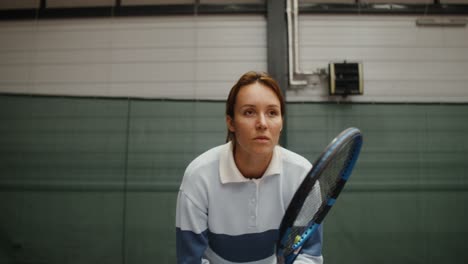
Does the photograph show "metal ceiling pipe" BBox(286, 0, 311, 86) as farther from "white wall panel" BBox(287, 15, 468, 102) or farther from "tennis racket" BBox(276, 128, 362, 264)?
"tennis racket" BBox(276, 128, 362, 264)

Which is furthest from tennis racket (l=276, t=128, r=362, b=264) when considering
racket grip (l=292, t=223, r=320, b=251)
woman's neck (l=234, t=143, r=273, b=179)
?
woman's neck (l=234, t=143, r=273, b=179)

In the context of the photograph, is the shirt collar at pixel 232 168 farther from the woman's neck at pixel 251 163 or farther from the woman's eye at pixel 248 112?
the woman's eye at pixel 248 112

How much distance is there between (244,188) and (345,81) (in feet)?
10.2

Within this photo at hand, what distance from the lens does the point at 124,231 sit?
10.9 feet

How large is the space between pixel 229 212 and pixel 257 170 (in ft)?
0.73

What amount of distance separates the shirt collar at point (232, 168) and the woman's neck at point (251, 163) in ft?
0.09

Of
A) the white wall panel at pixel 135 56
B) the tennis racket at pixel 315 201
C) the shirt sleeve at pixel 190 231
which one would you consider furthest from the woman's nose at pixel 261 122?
the white wall panel at pixel 135 56

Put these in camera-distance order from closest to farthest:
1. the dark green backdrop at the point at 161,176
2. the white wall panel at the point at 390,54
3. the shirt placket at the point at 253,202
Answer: the shirt placket at the point at 253,202, the dark green backdrop at the point at 161,176, the white wall panel at the point at 390,54

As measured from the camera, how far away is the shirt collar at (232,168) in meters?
1.30

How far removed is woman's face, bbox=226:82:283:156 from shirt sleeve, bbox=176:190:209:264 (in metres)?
0.35

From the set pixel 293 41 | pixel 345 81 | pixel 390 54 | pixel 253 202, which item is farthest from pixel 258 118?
pixel 390 54

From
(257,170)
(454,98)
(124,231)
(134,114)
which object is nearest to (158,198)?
(124,231)

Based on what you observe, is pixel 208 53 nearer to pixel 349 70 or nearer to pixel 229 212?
pixel 349 70

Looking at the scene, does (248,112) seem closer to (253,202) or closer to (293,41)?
(253,202)
